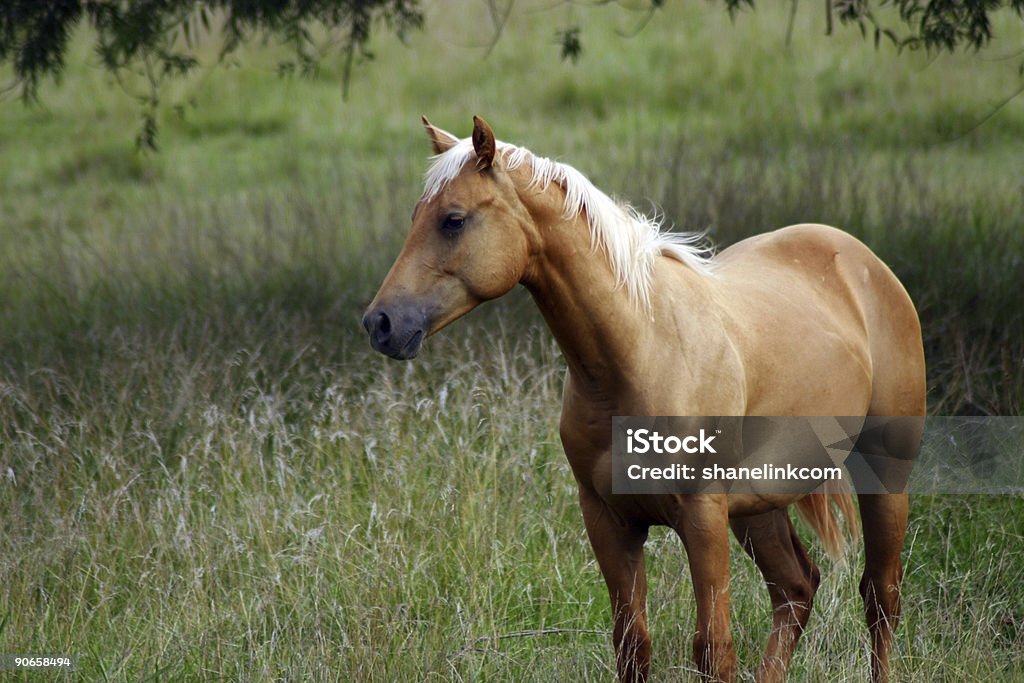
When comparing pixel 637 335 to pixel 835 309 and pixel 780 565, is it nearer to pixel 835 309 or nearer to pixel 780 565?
pixel 835 309

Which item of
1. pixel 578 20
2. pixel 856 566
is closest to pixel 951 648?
pixel 856 566

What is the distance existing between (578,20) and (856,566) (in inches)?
393

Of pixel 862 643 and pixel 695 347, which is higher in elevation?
pixel 695 347

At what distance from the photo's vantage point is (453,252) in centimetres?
283

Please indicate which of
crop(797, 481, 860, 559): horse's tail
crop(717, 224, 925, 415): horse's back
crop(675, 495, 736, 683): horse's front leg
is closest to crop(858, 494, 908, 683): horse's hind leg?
crop(797, 481, 860, 559): horse's tail

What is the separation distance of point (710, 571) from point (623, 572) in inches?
11.6

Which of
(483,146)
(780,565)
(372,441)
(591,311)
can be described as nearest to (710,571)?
(591,311)

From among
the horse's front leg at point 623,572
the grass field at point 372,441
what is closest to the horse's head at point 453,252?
the horse's front leg at point 623,572

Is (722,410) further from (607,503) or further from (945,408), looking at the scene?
(945,408)

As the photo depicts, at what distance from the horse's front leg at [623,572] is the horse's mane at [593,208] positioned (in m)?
0.65

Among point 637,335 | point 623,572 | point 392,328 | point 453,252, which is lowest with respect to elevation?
point 623,572

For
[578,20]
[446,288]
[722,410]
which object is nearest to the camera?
[446,288]

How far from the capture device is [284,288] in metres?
6.33

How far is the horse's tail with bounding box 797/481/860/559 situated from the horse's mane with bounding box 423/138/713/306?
4.36 ft
